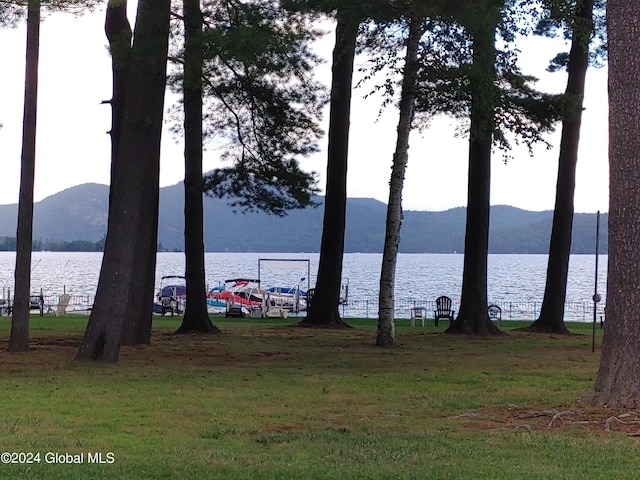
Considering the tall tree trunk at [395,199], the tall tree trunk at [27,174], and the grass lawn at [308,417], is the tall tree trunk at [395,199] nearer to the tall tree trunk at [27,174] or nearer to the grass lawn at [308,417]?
the grass lawn at [308,417]

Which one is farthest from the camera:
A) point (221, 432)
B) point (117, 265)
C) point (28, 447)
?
point (117, 265)

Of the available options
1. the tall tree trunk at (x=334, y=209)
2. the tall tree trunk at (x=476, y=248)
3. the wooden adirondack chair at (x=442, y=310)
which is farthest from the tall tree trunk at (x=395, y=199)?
the wooden adirondack chair at (x=442, y=310)

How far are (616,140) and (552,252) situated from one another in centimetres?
1603

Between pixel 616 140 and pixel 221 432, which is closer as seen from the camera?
pixel 221 432

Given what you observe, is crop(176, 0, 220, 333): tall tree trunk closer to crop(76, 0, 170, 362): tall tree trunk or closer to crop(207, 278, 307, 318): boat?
crop(76, 0, 170, 362): tall tree trunk

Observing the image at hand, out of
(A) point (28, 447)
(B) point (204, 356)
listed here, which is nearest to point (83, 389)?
(A) point (28, 447)

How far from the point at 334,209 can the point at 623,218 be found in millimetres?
16079

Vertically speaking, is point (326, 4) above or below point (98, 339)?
above

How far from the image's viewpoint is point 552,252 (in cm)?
2455

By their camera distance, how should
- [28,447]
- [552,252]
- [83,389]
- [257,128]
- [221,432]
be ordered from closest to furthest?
[28,447] → [221,432] → [83,389] → [257,128] → [552,252]

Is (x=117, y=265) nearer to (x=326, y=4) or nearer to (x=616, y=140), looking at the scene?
(x=326, y=4)

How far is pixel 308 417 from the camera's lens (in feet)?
28.9

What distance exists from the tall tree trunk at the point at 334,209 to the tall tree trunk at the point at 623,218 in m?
15.3

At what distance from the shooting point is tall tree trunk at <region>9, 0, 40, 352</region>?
14672 mm
